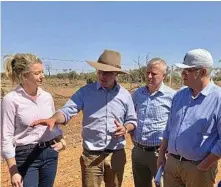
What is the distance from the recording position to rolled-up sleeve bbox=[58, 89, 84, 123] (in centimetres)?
327

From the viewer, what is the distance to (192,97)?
2953mm

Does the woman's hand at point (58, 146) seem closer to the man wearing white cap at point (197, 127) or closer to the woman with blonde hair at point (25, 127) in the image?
the woman with blonde hair at point (25, 127)

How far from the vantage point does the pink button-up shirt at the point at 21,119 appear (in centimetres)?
275

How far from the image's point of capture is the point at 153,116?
12.3 ft

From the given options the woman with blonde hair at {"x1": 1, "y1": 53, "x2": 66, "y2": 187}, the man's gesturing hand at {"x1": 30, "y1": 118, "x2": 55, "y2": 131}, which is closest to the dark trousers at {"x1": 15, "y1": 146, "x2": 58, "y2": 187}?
the woman with blonde hair at {"x1": 1, "y1": 53, "x2": 66, "y2": 187}

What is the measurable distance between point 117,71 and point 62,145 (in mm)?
812

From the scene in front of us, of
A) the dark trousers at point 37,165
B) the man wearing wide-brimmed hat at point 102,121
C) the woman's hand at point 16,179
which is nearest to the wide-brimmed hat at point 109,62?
the man wearing wide-brimmed hat at point 102,121

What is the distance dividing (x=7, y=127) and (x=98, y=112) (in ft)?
2.82

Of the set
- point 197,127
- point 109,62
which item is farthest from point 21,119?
point 197,127

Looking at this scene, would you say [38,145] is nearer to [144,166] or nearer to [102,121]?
[102,121]

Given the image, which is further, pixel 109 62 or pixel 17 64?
pixel 109 62

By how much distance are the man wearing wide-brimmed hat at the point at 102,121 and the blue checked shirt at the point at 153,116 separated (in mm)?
414

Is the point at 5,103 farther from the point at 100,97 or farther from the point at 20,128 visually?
the point at 100,97

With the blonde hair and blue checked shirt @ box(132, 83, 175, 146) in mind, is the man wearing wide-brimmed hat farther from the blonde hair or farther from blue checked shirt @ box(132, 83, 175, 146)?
Answer: the blonde hair
